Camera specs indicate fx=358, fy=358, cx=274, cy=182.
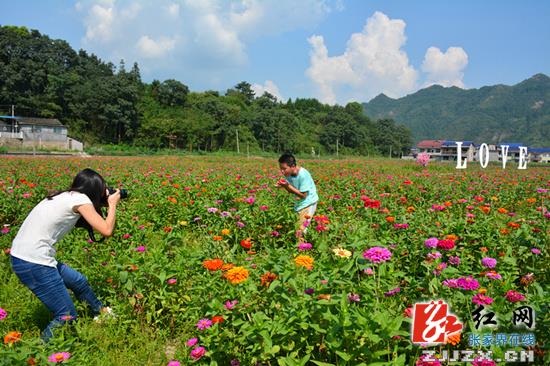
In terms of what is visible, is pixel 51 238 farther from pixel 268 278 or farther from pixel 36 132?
pixel 36 132

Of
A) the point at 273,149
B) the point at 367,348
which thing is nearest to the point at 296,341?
the point at 367,348

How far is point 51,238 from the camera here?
2.46m

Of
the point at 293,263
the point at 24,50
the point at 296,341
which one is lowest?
the point at 296,341

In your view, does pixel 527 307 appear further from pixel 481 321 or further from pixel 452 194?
pixel 452 194

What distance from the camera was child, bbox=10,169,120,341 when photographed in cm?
240

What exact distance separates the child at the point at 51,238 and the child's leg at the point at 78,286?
89mm

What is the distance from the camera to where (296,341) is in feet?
5.98

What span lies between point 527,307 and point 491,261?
48cm

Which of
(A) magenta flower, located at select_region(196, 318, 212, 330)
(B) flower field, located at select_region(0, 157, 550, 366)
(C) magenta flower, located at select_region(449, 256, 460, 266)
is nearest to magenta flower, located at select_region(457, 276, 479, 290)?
(B) flower field, located at select_region(0, 157, 550, 366)

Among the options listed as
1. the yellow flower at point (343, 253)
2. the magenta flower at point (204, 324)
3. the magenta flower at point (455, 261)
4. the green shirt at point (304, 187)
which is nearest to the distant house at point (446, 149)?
the green shirt at point (304, 187)

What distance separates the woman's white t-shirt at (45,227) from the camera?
239 cm

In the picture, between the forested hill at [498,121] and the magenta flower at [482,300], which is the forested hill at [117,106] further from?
the forested hill at [498,121]
